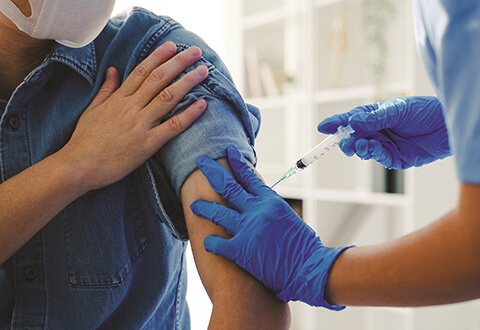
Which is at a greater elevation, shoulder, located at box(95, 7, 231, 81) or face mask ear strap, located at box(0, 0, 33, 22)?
face mask ear strap, located at box(0, 0, 33, 22)

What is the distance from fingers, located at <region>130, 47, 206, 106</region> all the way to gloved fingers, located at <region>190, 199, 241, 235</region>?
0.78 feet

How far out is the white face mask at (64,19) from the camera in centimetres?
82

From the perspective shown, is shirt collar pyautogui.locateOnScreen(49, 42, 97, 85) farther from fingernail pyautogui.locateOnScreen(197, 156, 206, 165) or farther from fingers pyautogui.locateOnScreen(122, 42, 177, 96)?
fingernail pyautogui.locateOnScreen(197, 156, 206, 165)

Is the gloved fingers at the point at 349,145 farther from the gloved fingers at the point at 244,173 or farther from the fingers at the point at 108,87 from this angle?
the fingers at the point at 108,87

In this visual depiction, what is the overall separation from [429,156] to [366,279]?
0.63 m

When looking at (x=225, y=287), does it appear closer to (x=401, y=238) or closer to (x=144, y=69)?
(x=401, y=238)

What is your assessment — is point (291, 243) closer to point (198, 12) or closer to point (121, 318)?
point (121, 318)

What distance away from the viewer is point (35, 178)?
82 cm

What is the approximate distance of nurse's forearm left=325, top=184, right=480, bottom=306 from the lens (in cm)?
52

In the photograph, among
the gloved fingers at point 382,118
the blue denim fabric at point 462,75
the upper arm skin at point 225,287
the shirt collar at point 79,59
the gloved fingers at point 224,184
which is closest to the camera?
the blue denim fabric at point 462,75

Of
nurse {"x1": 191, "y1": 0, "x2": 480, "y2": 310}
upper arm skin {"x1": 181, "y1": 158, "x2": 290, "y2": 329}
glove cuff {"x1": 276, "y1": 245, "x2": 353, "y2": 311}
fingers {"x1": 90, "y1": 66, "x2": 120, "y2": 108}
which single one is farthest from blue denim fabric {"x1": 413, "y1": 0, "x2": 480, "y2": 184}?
fingers {"x1": 90, "y1": 66, "x2": 120, "y2": 108}

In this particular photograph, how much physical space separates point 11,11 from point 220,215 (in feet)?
1.82

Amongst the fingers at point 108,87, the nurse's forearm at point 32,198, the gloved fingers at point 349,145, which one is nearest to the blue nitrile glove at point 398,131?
the gloved fingers at point 349,145

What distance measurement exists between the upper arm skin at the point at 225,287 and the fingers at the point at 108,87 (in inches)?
10.4
